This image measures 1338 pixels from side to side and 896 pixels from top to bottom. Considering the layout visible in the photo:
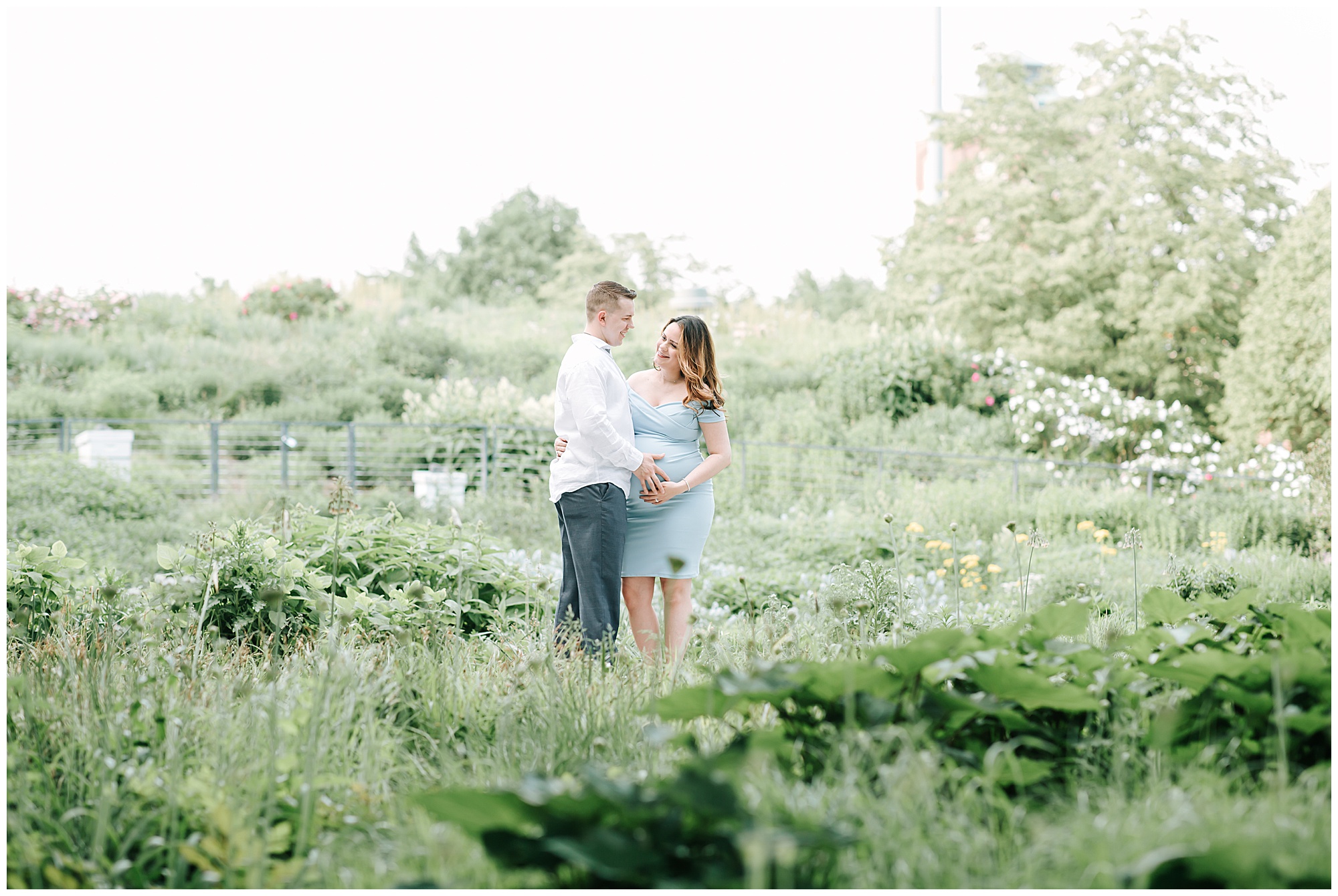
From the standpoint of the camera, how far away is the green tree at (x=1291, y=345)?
10852 millimetres

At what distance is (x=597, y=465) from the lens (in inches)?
154

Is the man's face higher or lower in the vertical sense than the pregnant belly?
higher

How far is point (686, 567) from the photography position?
423cm

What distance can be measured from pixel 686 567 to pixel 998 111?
15072mm

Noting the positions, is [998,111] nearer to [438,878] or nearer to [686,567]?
[686,567]

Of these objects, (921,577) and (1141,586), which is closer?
(1141,586)

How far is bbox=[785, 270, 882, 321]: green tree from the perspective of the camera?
35.0 meters

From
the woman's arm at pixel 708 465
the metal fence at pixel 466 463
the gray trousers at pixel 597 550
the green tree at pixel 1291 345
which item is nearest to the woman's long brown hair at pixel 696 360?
the woman's arm at pixel 708 465

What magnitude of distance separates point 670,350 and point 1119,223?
13414 millimetres

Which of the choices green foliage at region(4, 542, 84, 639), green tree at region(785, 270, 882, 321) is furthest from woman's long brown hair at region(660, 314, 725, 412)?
green tree at region(785, 270, 882, 321)

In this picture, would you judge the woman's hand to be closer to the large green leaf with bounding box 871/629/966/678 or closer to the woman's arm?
the woman's arm

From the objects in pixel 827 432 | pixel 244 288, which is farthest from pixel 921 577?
pixel 244 288

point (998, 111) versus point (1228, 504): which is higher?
point (998, 111)

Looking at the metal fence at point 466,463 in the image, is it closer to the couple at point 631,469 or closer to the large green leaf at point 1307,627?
the couple at point 631,469
